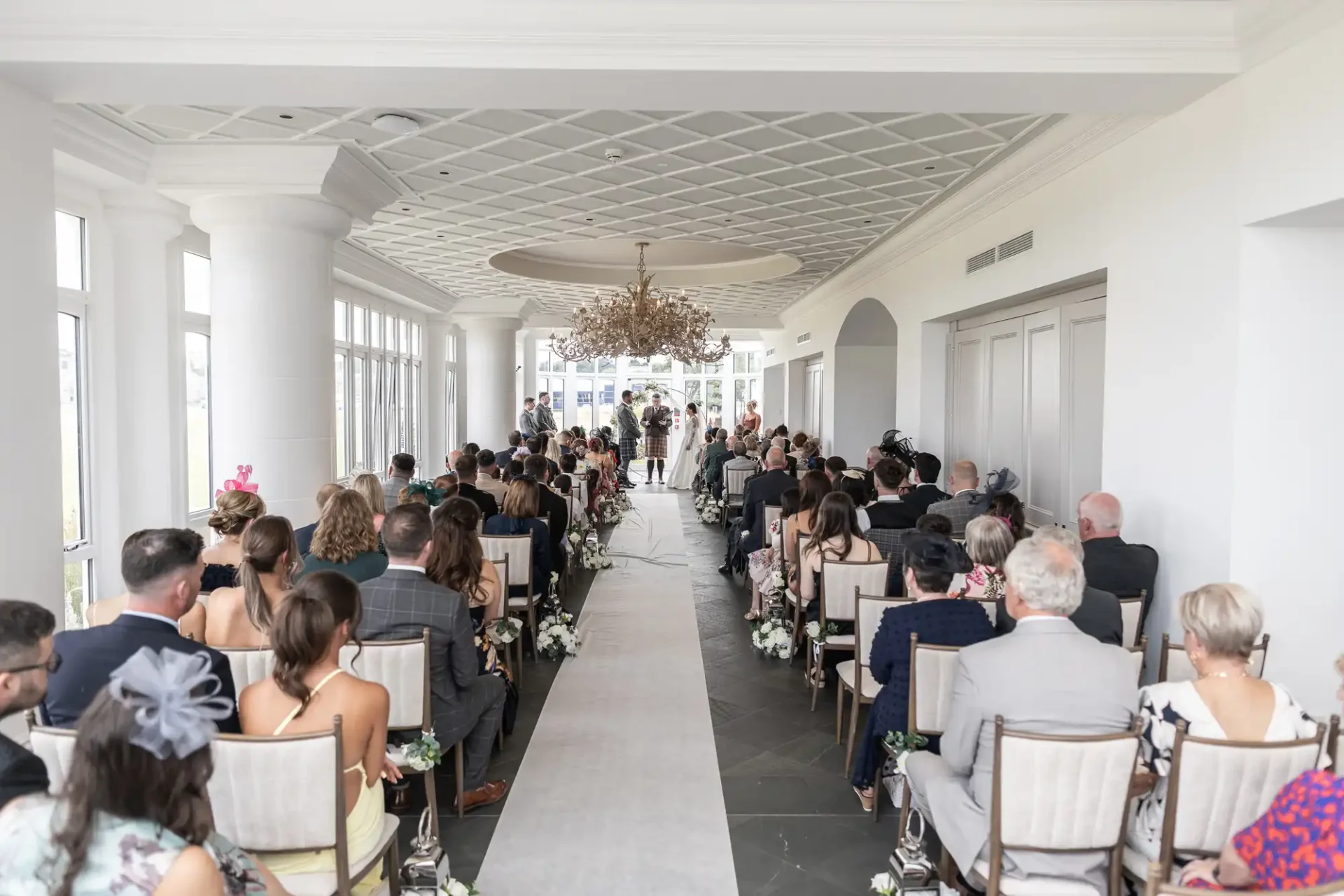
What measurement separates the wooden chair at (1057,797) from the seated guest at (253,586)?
2.47 m

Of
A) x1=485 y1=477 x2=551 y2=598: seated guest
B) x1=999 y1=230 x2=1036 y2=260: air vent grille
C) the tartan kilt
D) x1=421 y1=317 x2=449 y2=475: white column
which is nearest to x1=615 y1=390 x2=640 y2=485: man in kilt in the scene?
the tartan kilt

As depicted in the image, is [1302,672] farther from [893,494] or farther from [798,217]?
[798,217]

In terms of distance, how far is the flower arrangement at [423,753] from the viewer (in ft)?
9.54

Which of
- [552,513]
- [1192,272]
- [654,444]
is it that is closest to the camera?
[1192,272]

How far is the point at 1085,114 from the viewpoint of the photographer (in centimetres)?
485

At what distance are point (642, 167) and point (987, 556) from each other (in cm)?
376

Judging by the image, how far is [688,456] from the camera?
1670 centimetres

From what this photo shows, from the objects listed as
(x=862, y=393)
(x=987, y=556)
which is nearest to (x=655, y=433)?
(x=862, y=393)

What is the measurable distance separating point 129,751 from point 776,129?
4.87 m

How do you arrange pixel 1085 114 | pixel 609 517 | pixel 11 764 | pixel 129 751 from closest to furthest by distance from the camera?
pixel 129 751
pixel 11 764
pixel 1085 114
pixel 609 517

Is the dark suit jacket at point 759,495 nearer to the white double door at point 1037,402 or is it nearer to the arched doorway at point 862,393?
the white double door at point 1037,402

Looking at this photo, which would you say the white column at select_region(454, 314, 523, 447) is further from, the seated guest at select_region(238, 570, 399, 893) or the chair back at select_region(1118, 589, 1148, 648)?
the seated guest at select_region(238, 570, 399, 893)

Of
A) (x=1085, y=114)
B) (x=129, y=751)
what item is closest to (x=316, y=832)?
(x=129, y=751)

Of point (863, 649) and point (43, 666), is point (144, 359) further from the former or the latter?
point (863, 649)
